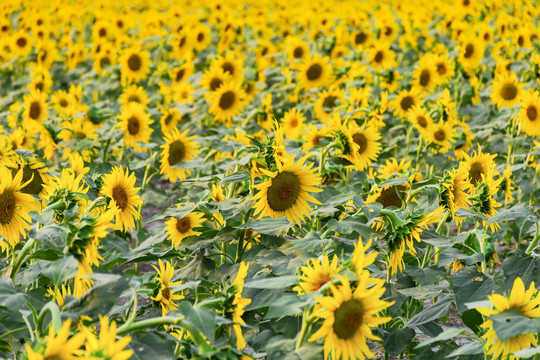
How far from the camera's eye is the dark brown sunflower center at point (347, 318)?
143 centimetres

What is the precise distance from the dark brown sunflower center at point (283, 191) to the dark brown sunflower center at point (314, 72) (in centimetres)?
312

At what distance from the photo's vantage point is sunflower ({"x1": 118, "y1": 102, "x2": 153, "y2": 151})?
3.72 metres

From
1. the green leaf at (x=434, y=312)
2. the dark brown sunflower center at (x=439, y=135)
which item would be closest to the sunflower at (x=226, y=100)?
the dark brown sunflower center at (x=439, y=135)

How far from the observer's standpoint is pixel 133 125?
149 inches

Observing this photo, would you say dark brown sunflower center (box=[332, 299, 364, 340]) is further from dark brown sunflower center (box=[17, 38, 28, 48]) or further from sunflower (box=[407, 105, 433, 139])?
dark brown sunflower center (box=[17, 38, 28, 48])

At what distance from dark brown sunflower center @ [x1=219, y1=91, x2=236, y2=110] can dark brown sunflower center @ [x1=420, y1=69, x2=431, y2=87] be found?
150 cm

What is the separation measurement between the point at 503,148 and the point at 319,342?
300cm

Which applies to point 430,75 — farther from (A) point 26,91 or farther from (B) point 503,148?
(A) point 26,91

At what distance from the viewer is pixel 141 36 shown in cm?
775

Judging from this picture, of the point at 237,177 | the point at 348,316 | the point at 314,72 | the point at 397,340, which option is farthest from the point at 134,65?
the point at 348,316

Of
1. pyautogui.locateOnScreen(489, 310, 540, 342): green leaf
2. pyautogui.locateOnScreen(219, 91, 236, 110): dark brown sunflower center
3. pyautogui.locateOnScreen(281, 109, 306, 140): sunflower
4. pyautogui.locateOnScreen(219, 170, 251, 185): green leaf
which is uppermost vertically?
pyautogui.locateOnScreen(219, 170, 251, 185): green leaf

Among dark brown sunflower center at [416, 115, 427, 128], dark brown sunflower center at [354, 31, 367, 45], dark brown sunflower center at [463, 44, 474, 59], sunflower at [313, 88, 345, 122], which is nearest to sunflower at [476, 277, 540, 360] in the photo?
dark brown sunflower center at [416, 115, 427, 128]

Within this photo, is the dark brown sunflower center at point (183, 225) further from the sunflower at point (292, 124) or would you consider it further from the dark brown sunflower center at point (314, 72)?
the dark brown sunflower center at point (314, 72)

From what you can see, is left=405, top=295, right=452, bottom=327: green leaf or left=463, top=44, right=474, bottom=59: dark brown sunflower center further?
left=463, top=44, right=474, bottom=59: dark brown sunflower center
